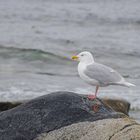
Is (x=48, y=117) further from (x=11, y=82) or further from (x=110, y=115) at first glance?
(x=11, y=82)

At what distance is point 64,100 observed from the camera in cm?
638

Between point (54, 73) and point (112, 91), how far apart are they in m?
2.77

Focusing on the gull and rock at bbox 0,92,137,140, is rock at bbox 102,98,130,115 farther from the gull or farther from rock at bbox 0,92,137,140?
rock at bbox 0,92,137,140

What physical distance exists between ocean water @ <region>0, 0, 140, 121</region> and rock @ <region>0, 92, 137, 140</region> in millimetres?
3779

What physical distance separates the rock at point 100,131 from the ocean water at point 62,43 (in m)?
4.11

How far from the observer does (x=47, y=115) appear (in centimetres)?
615

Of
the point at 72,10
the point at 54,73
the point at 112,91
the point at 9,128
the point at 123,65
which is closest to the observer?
the point at 9,128

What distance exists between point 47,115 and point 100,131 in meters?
0.67

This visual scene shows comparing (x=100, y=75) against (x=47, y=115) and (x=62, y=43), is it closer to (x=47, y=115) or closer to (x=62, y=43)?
(x=47, y=115)

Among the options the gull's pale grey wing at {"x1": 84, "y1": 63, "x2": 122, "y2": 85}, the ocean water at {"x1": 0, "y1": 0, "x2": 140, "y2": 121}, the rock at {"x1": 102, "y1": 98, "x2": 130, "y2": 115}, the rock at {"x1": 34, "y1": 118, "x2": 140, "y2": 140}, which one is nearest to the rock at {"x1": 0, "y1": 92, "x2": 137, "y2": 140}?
the rock at {"x1": 34, "y1": 118, "x2": 140, "y2": 140}

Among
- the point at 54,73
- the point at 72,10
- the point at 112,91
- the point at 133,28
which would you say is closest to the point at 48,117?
the point at 112,91

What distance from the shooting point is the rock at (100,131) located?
5.70 m

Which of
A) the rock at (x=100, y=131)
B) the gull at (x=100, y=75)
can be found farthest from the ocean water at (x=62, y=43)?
the rock at (x=100, y=131)

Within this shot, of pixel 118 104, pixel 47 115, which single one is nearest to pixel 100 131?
pixel 47 115
